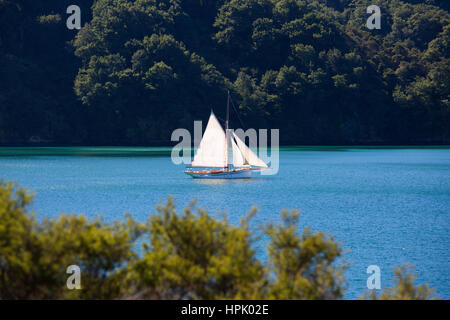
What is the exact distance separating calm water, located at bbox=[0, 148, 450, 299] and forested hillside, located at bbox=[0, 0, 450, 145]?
25.9 m

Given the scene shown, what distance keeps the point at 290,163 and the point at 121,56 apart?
4524 cm

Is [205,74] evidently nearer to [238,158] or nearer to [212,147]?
[238,158]

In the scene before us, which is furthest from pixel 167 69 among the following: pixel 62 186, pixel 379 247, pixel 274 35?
pixel 379 247

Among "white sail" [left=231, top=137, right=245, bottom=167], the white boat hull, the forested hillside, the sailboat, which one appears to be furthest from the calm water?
the forested hillside

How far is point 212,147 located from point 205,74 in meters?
66.4

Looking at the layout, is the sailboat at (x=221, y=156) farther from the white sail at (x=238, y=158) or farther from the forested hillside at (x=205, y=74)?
the forested hillside at (x=205, y=74)

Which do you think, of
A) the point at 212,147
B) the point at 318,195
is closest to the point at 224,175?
the point at 212,147

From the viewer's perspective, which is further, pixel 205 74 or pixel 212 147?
pixel 205 74

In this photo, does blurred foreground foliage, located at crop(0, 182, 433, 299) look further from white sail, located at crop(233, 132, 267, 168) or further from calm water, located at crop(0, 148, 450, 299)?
white sail, located at crop(233, 132, 267, 168)

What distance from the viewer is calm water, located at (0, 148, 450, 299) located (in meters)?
31.5

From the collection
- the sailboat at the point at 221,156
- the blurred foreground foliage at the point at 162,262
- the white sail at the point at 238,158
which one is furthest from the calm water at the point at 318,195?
the blurred foreground foliage at the point at 162,262

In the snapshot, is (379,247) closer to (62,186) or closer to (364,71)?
(62,186)

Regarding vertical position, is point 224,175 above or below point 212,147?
below

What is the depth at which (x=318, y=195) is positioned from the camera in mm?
→ 54375
